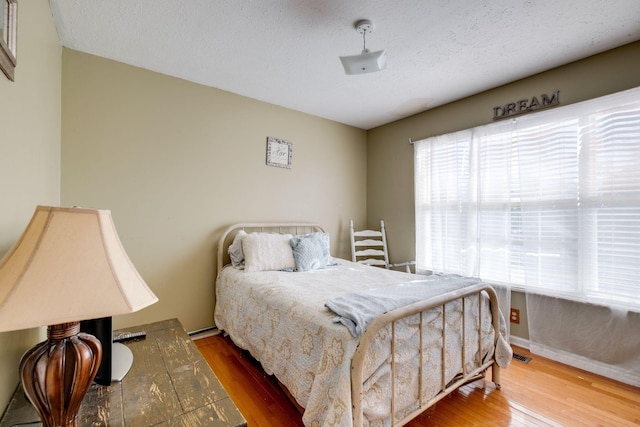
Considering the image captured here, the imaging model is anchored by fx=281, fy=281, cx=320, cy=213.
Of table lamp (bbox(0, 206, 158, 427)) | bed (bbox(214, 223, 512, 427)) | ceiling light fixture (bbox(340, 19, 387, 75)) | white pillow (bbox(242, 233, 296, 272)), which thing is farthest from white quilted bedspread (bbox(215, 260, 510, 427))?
ceiling light fixture (bbox(340, 19, 387, 75))

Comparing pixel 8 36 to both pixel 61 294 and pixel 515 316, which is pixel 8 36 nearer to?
pixel 61 294

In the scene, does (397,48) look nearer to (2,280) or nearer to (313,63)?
(313,63)

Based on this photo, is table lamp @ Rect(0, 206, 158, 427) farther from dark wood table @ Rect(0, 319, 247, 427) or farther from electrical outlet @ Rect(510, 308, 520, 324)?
electrical outlet @ Rect(510, 308, 520, 324)

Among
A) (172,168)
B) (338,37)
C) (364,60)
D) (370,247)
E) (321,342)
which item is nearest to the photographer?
(321,342)

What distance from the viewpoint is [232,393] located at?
1860 millimetres

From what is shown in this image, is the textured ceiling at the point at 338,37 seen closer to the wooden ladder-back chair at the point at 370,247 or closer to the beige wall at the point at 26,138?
the beige wall at the point at 26,138

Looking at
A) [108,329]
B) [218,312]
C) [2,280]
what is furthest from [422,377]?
[218,312]

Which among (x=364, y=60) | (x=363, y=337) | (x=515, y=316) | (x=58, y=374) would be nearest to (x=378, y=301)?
(x=363, y=337)

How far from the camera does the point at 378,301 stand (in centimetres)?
143

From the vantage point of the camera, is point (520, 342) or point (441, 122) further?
point (441, 122)

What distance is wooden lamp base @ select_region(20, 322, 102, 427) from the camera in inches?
26.0

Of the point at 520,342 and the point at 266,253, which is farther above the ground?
the point at 266,253

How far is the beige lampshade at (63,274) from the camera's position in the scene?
602mm

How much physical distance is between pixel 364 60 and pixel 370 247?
2525mm
